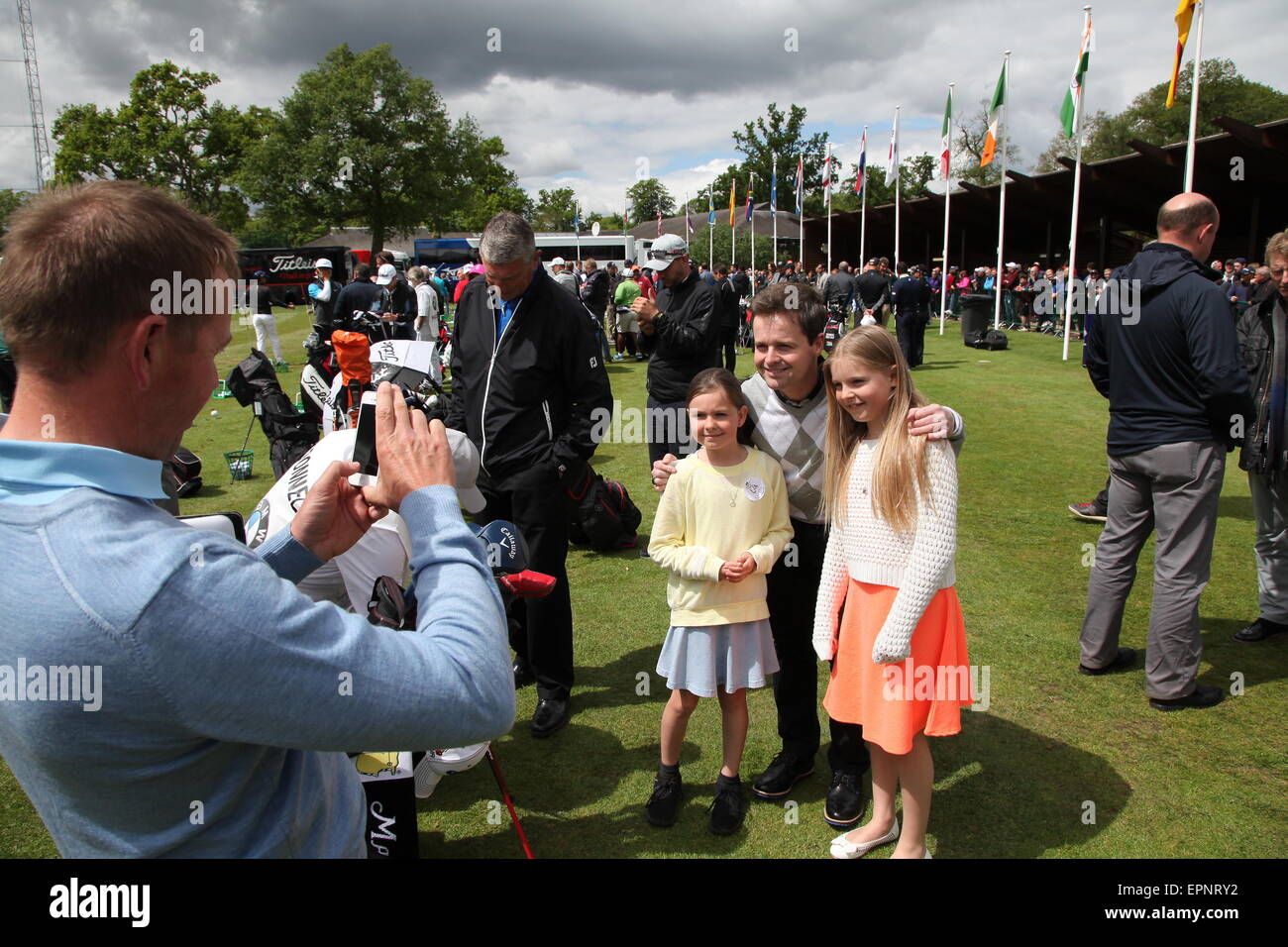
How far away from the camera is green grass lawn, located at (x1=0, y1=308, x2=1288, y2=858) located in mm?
3211

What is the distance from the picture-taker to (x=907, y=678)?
2766 millimetres

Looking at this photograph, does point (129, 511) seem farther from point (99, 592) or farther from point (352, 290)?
point (352, 290)

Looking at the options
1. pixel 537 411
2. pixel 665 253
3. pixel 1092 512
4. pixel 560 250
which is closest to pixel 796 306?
pixel 537 411

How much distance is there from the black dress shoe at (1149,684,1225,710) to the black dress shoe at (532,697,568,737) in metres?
3.03

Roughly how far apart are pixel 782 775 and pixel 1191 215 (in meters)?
3.38

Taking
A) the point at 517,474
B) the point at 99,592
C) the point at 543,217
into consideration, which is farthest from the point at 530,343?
the point at 543,217

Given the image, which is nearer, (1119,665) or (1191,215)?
(1191,215)

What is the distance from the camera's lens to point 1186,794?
3.37 metres

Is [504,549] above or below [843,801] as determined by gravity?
above

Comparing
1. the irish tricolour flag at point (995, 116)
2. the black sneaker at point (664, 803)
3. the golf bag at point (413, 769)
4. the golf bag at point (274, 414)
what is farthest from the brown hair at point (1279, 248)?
the irish tricolour flag at point (995, 116)

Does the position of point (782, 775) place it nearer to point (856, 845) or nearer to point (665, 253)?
point (856, 845)

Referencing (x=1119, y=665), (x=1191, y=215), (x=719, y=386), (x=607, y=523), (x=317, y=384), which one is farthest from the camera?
(x=317, y=384)
